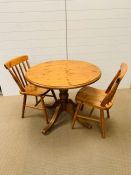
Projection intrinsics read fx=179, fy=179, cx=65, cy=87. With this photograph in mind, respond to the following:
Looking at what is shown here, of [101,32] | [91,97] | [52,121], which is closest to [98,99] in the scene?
[91,97]

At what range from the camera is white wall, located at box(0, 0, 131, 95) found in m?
2.52

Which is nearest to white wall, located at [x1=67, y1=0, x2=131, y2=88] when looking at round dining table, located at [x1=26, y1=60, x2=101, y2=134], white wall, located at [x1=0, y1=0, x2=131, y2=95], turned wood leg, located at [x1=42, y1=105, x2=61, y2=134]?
white wall, located at [x1=0, y1=0, x2=131, y2=95]

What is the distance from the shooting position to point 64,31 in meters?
2.66

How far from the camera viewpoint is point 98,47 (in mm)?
2816

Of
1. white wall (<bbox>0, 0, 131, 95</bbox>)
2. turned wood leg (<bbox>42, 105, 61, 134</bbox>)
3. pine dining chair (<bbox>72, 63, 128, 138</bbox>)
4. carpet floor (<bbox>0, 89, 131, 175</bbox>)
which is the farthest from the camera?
white wall (<bbox>0, 0, 131, 95</bbox>)

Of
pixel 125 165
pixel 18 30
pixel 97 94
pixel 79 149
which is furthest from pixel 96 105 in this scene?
pixel 18 30

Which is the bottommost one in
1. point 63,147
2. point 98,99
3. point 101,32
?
point 63,147

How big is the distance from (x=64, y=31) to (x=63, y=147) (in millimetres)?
1650

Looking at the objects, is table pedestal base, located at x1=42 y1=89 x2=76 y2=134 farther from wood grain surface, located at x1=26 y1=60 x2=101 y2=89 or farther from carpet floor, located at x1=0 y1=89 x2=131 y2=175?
wood grain surface, located at x1=26 y1=60 x2=101 y2=89

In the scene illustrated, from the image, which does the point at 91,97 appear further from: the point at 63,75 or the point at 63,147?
the point at 63,147

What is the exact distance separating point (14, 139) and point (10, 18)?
1659 millimetres

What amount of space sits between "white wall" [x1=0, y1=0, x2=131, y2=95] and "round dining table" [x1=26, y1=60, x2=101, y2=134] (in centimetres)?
55

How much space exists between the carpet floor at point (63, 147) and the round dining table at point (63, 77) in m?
0.20

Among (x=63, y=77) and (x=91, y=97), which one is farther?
(x=91, y=97)
